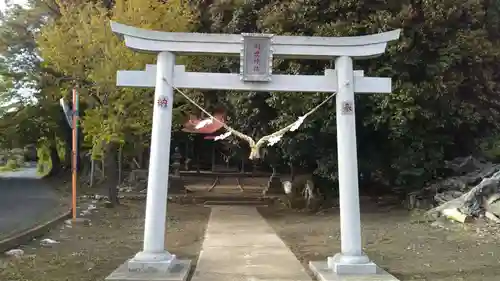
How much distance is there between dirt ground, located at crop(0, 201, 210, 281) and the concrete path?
1.41 ft

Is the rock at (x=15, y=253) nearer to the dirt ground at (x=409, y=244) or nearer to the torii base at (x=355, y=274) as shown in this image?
the dirt ground at (x=409, y=244)

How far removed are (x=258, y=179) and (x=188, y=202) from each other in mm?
11006

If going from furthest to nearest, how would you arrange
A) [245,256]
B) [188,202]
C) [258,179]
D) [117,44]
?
[258,179]
[188,202]
[117,44]
[245,256]

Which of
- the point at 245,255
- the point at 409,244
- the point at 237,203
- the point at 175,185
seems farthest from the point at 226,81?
the point at 175,185

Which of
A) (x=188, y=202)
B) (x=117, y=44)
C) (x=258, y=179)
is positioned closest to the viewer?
(x=117, y=44)

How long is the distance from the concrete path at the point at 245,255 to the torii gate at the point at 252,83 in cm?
48

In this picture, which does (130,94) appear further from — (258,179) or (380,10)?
(258,179)

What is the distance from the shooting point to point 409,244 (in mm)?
11469

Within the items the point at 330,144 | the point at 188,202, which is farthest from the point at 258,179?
the point at 330,144

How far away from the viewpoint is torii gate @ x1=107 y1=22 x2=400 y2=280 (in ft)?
26.6

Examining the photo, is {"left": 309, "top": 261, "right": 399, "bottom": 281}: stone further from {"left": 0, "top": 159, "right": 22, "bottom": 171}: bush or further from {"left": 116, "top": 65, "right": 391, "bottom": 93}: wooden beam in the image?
{"left": 0, "top": 159, "right": 22, "bottom": 171}: bush

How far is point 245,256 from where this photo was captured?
1002 cm

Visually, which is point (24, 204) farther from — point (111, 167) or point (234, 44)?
point (234, 44)

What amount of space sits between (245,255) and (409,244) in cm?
376
